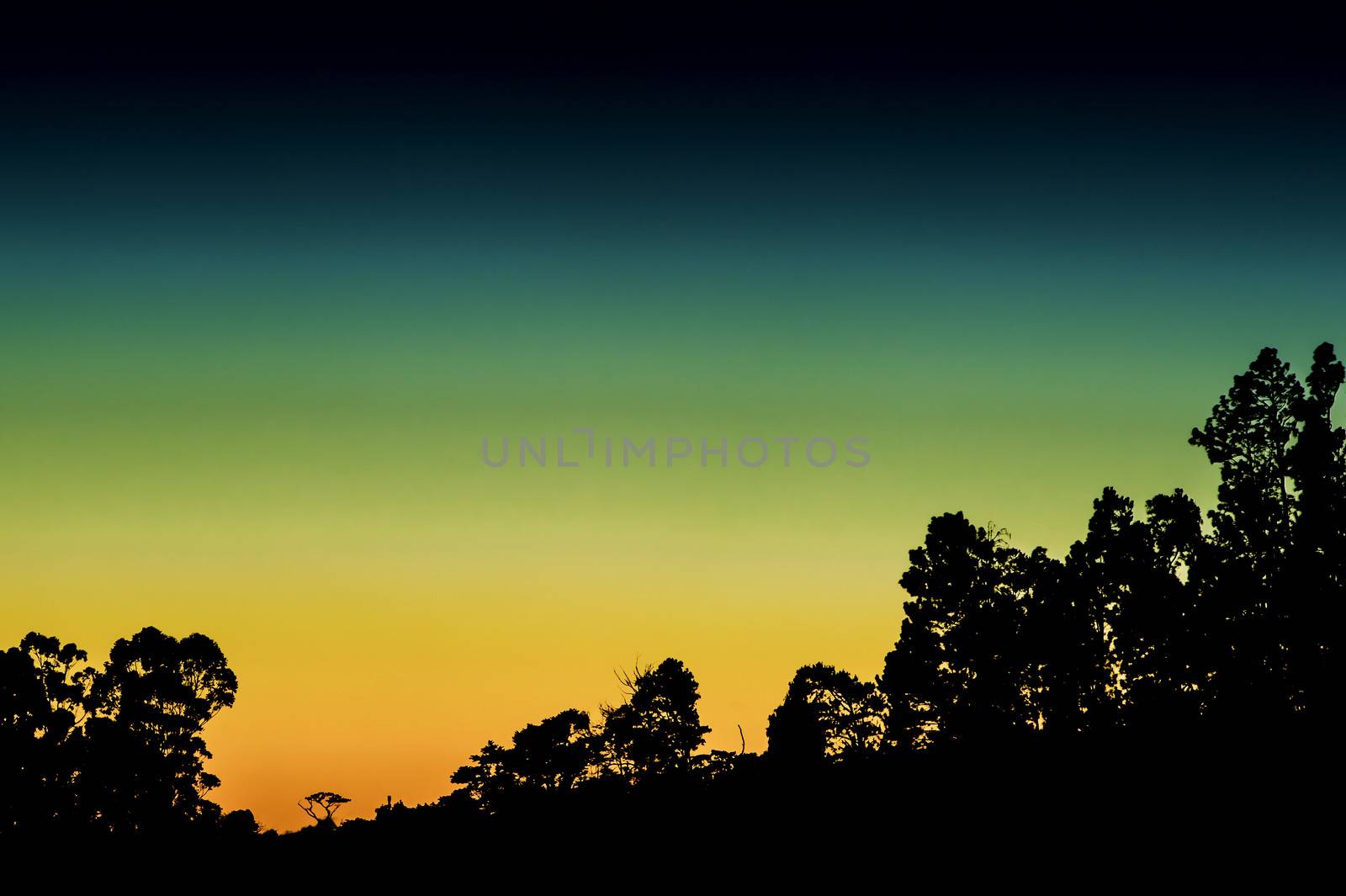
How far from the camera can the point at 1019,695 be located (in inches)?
1953

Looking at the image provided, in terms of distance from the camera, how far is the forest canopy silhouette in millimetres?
36438

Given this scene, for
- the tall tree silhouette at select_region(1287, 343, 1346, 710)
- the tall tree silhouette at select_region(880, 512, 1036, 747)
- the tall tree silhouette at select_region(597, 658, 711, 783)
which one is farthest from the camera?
the tall tree silhouette at select_region(597, 658, 711, 783)

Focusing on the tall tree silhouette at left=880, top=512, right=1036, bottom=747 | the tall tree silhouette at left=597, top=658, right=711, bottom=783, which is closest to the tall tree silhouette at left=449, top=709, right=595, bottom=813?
the tall tree silhouette at left=597, top=658, right=711, bottom=783

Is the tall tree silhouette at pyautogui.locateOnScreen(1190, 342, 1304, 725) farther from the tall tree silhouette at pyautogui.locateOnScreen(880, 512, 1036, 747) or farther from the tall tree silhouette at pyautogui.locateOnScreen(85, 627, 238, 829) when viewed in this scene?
the tall tree silhouette at pyautogui.locateOnScreen(85, 627, 238, 829)

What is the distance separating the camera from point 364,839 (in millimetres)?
47750

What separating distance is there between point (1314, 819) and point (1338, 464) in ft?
41.7

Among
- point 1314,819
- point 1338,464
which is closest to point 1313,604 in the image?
point 1338,464

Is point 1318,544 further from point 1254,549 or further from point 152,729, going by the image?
point 152,729

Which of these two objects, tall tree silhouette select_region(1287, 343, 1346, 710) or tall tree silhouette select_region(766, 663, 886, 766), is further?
tall tree silhouette select_region(766, 663, 886, 766)

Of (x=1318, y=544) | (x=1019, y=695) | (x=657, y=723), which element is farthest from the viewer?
(x=657, y=723)

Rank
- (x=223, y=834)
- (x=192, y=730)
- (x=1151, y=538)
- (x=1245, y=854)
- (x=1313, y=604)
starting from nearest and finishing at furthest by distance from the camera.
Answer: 1. (x=1245, y=854)
2. (x=1313, y=604)
3. (x=1151, y=538)
4. (x=223, y=834)
5. (x=192, y=730)

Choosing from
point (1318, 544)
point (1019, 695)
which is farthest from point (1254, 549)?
point (1019, 695)

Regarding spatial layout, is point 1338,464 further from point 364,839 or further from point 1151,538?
point 364,839

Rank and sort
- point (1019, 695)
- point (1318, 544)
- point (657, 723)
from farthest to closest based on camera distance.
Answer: point (657, 723)
point (1019, 695)
point (1318, 544)
